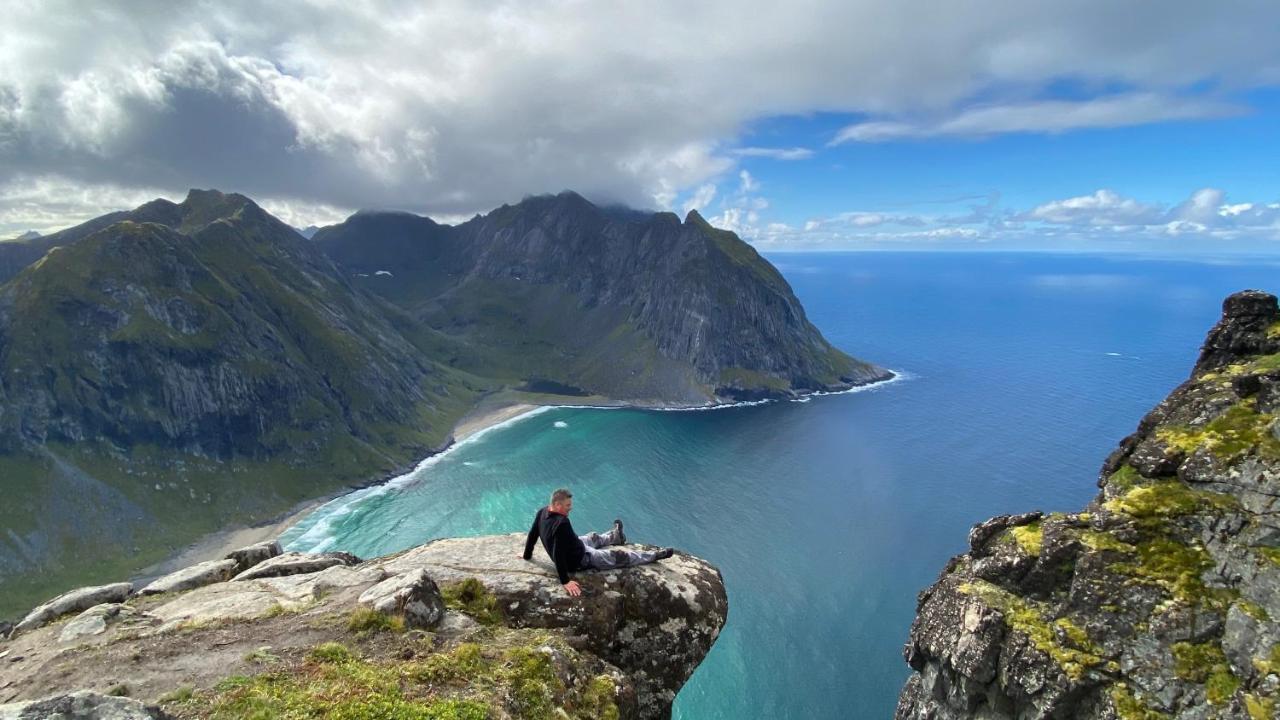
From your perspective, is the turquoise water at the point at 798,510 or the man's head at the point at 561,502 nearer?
the man's head at the point at 561,502

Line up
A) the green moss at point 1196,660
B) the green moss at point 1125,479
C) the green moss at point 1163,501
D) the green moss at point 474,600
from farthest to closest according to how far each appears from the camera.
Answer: the green moss at point 1125,479, the green moss at point 1163,501, the green moss at point 1196,660, the green moss at point 474,600

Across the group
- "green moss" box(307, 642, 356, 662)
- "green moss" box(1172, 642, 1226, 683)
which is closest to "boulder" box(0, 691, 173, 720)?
"green moss" box(307, 642, 356, 662)

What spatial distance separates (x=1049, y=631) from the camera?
22922mm

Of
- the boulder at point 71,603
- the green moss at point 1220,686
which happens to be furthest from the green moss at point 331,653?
the green moss at point 1220,686

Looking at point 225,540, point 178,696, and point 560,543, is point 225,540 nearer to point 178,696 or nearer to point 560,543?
point 560,543

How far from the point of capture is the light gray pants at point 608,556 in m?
17.9

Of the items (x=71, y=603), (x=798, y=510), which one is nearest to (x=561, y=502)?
(x=71, y=603)

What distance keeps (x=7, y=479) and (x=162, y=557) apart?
150 ft

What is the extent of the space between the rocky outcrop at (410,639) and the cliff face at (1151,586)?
13766 millimetres

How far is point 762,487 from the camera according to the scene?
14862 centimetres

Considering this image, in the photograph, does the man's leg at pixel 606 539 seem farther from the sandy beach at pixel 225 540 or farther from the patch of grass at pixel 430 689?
the sandy beach at pixel 225 540

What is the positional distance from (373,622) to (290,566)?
8.41 meters

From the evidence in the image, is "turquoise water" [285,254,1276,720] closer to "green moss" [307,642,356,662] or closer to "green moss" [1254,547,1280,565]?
"green moss" [1254,547,1280,565]

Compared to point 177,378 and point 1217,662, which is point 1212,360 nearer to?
point 1217,662
